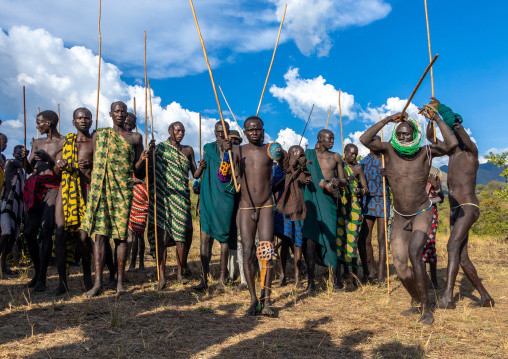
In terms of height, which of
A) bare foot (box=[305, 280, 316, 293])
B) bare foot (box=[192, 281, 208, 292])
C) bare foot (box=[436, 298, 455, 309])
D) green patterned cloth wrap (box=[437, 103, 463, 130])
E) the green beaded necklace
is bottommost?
bare foot (box=[436, 298, 455, 309])

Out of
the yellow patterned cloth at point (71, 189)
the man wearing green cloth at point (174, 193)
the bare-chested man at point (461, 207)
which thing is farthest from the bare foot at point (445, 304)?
the yellow patterned cloth at point (71, 189)

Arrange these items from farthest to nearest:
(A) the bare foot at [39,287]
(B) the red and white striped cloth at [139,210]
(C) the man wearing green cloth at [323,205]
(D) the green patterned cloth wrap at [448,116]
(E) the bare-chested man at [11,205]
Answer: (B) the red and white striped cloth at [139,210] < (E) the bare-chested man at [11,205] < (C) the man wearing green cloth at [323,205] < (A) the bare foot at [39,287] < (D) the green patterned cloth wrap at [448,116]

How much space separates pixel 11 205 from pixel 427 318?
645cm

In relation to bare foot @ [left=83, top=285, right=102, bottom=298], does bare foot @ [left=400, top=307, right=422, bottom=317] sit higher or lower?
lower

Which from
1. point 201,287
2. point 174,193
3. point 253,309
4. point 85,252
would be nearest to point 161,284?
point 201,287

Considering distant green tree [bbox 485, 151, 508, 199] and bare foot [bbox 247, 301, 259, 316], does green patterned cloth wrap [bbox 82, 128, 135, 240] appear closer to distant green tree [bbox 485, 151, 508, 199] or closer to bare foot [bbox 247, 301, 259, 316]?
bare foot [bbox 247, 301, 259, 316]

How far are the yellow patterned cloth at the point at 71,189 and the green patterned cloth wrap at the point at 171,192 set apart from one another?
45.2 inches

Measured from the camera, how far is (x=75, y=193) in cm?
580

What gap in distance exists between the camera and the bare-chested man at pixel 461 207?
5379mm

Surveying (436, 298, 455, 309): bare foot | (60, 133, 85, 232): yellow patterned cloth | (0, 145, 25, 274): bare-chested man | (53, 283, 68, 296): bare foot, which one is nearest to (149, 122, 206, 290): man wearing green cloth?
(60, 133, 85, 232): yellow patterned cloth

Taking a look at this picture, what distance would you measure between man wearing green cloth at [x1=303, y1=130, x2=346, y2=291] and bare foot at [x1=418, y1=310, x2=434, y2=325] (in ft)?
6.40

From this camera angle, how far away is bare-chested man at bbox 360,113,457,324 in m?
4.80

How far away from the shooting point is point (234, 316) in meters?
4.89

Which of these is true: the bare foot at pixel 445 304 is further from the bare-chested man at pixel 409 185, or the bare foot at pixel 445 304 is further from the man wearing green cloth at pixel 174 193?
the man wearing green cloth at pixel 174 193
